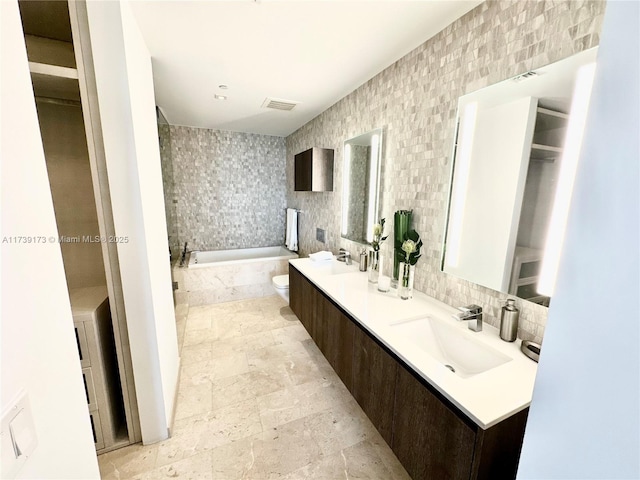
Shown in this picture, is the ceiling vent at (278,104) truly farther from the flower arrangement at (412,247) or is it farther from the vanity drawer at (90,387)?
the vanity drawer at (90,387)

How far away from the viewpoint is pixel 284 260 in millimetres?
3820

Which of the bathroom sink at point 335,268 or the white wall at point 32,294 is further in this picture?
the bathroom sink at point 335,268

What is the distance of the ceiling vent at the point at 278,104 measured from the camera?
2.74m

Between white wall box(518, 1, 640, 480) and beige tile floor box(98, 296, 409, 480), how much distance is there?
1434 mm

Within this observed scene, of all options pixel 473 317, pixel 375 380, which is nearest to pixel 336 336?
pixel 375 380

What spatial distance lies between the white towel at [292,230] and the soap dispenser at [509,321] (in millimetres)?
3176

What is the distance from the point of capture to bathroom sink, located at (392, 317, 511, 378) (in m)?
1.27

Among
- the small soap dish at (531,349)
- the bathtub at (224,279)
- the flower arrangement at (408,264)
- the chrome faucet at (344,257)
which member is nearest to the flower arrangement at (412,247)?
the flower arrangement at (408,264)

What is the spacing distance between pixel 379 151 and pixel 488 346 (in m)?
1.59

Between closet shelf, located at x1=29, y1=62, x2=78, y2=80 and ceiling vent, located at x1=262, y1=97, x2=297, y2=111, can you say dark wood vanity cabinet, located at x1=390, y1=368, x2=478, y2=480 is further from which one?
ceiling vent, located at x1=262, y1=97, x2=297, y2=111

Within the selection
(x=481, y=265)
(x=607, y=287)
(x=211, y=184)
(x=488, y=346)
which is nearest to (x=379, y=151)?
(x=481, y=265)

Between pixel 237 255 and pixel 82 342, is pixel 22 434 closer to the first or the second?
pixel 82 342

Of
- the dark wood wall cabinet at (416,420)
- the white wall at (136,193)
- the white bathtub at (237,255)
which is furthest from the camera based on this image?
the white bathtub at (237,255)
